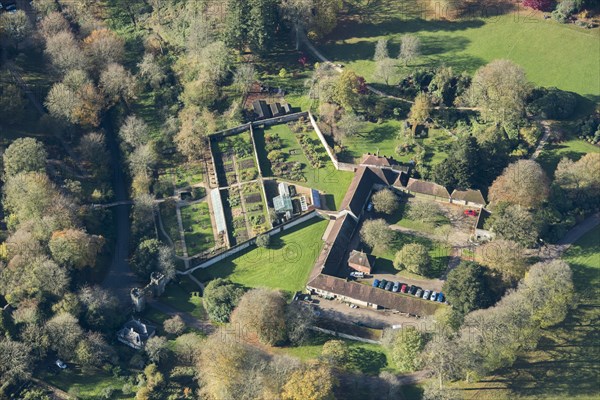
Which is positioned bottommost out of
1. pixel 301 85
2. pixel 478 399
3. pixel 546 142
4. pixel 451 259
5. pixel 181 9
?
pixel 478 399

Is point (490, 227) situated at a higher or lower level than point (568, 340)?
higher

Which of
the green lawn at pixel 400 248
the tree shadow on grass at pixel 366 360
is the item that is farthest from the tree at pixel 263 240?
the tree shadow on grass at pixel 366 360

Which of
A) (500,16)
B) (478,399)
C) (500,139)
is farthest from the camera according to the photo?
(500,16)

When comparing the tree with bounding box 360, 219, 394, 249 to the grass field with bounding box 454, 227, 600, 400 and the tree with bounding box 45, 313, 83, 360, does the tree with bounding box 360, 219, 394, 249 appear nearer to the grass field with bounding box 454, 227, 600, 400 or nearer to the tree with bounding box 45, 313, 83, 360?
the grass field with bounding box 454, 227, 600, 400

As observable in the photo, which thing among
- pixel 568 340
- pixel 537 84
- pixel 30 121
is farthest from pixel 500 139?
pixel 30 121

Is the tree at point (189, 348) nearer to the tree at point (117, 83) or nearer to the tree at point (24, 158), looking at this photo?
the tree at point (24, 158)

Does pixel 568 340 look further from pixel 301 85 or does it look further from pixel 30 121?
pixel 30 121
